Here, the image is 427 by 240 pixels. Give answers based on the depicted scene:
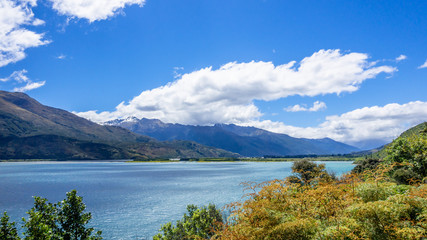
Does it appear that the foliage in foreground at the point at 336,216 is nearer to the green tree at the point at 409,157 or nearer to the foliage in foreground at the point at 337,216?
the foliage in foreground at the point at 337,216

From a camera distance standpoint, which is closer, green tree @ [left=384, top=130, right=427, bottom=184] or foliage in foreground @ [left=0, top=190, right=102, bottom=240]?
foliage in foreground @ [left=0, top=190, right=102, bottom=240]

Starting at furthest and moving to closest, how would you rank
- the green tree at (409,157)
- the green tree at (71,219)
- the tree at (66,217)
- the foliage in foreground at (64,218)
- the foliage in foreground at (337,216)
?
the green tree at (409,157)
the green tree at (71,219)
the tree at (66,217)
the foliage in foreground at (64,218)
the foliage in foreground at (337,216)

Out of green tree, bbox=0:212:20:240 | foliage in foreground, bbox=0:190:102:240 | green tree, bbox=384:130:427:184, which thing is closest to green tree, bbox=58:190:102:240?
foliage in foreground, bbox=0:190:102:240

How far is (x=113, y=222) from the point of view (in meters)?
48.0

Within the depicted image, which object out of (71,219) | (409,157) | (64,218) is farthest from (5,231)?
(409,157)

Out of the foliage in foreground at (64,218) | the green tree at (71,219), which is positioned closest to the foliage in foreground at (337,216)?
the foliage in foreground at (64,218)

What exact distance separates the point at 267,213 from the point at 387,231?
158 inches

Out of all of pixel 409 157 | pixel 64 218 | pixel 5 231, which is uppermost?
pixel 409 157

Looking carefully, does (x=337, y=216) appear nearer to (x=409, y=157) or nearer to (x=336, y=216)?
(x=336, y=216)

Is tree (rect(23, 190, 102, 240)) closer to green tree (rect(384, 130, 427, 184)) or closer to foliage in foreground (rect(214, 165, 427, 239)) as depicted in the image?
foliage in foreground (rect(214, 165, 427, 239))

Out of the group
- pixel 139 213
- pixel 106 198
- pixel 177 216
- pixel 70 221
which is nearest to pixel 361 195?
pixel 70 221

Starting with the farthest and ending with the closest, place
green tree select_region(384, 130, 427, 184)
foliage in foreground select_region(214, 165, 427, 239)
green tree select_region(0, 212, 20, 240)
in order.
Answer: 1. green tree select_region(384, 130, 427, 184)
2. green tree select_region(0, 212, 20, 240)
3. foliage in foreground select_region(214, 165, 427, 239)

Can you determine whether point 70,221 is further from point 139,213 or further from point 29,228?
point 139,213

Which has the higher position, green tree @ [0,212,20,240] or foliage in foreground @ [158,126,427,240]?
foliage in foreground @ [158,126,427,240]
